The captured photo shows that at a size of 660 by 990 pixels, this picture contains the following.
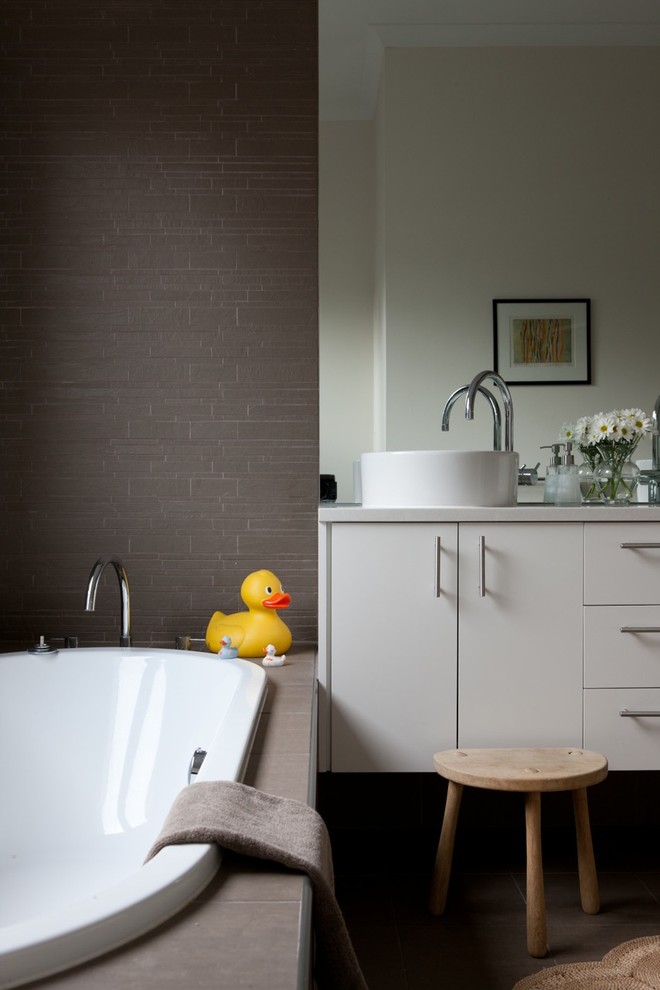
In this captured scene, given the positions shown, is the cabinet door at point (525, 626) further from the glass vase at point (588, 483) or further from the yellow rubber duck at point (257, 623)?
the yellow rubber duck at point (257, 623)

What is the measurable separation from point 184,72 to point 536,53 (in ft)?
A: 3.11

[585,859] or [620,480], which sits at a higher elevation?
[620,480]

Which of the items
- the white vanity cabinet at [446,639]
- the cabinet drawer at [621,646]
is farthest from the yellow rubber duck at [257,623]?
the cabinet drawer at [621,646]

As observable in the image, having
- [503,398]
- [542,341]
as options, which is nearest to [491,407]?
[503,398]

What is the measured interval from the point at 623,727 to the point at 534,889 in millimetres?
504

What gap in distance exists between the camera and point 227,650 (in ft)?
7.23

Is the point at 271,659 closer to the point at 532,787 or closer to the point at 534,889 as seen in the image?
the point at 532,787

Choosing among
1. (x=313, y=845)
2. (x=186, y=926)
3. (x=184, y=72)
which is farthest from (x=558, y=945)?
(x=184, y=72)

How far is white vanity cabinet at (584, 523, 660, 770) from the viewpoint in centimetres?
231

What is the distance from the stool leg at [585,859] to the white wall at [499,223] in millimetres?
919

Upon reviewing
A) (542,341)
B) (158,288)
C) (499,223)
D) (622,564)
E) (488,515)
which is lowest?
(622,564)

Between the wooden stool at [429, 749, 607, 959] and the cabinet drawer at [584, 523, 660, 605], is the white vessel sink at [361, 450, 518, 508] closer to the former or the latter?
the cabinet drawer at [584, 523, 660, 605]

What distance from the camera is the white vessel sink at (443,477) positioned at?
7.63 ft

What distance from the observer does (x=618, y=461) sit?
2.54 metres
